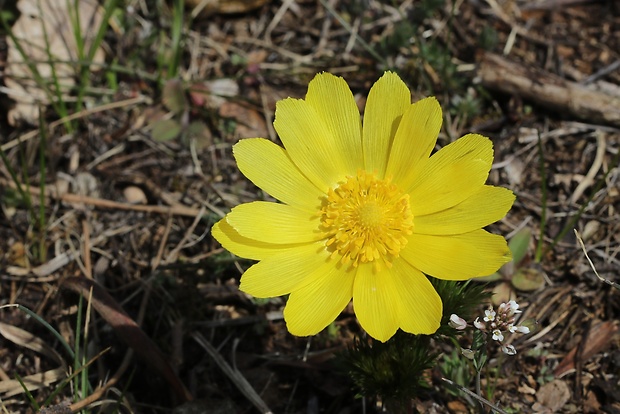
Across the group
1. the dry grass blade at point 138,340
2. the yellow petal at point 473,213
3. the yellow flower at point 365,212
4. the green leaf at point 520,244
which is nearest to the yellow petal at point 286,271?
the yellow flower at point 365,212

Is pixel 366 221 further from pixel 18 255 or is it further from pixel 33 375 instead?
pixel 18 255

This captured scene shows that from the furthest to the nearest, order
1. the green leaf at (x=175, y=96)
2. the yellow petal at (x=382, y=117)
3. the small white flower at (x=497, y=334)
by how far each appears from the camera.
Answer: the green leaf at (x=175, y=96) → the yellow petal at (x=382, y=117) → the small white flower at (x=497, y=334)

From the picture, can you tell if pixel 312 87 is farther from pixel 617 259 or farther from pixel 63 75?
pixel 63 75

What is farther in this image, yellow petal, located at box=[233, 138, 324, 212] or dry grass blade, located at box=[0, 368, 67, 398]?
dry grass blade, located at box=[0, 368, 67, 398]

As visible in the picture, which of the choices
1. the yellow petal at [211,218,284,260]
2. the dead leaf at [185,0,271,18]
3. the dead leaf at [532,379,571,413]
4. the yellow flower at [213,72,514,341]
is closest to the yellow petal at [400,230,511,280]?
the yellow flower at [213,72,514,341]

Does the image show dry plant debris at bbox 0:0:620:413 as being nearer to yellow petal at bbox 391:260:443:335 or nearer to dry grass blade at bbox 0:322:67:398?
dry grass blade at bbox 0:322:67:398

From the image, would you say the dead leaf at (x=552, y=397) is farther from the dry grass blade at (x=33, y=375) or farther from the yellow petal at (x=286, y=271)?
the dry grass blade at (x=33, y=375)

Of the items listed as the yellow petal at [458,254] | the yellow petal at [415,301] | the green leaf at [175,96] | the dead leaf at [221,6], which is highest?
the dead leaf at [221,6]
